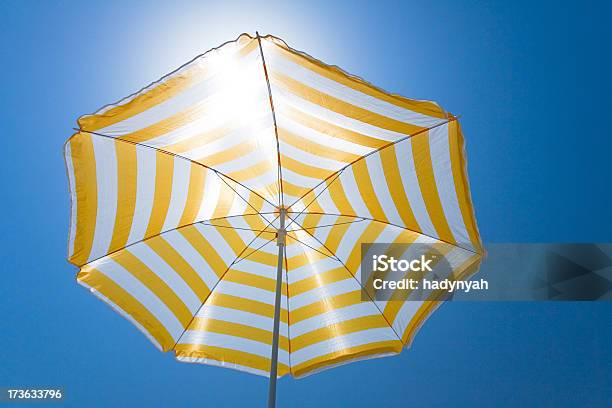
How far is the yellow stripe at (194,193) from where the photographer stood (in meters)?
3.45

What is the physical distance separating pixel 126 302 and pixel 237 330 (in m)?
0.73

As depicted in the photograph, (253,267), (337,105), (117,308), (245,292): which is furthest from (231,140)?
(117,308)

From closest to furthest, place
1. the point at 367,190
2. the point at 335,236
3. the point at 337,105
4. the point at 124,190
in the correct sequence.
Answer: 1. the point at 337,105
2. the point at 124,190
3. the point at 367,190
4. the point at 335,236

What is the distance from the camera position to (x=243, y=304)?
3730 mm

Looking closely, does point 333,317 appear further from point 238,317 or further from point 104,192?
point 104,192

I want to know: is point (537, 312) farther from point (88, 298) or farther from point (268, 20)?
point (88, 298)

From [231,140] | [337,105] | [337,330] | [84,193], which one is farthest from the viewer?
[337,330]

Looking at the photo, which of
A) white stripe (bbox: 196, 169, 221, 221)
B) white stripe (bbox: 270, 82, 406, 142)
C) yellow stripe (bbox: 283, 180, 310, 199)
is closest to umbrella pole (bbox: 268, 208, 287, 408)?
yellow stripe (bbox: 283, 180, 310, 199)

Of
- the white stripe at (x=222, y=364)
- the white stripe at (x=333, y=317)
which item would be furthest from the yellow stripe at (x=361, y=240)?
the white stripe at (x=222, y=364)

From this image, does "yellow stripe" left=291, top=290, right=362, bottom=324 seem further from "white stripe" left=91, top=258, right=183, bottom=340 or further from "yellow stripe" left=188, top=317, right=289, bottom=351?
"white stripe" left=91, top=258, right=183, bottom=340

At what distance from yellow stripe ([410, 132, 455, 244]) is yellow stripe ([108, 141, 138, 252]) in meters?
1.53

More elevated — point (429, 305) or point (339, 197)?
point (339, 197)

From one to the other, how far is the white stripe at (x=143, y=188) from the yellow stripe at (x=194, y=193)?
24 centimetres

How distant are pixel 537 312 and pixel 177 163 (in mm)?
5235
